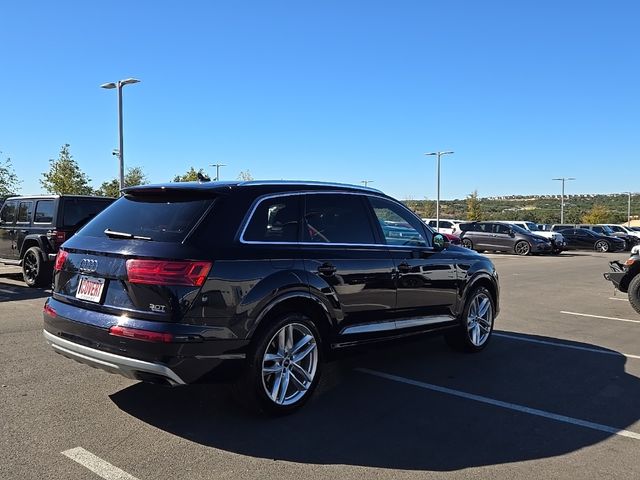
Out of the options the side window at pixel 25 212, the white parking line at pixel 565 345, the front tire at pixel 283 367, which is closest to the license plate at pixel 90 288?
the front tire at pixel 283 367

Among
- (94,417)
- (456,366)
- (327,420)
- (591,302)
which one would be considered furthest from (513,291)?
(94,417)

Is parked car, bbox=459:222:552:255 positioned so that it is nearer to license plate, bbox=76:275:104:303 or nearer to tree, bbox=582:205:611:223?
license plate, bbox=76:275:104:303

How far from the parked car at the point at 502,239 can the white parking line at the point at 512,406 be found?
24895 millimetres

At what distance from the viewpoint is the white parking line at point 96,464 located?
3342mm

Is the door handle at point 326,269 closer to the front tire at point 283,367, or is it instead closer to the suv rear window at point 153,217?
the front tire at point 283,367

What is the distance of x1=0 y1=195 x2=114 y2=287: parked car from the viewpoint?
11000 mm

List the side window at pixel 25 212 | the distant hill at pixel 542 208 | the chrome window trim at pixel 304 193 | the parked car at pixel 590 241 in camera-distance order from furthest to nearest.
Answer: the distant hill at pixel 542 208
the parked car at pixel 590 241
the side window at pixel 25 212
the chrome window trim at pixel 304 193

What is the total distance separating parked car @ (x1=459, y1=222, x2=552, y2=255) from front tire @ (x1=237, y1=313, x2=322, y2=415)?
26.0 m

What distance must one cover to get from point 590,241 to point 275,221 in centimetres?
3492

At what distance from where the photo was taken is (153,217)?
4387 millimetres

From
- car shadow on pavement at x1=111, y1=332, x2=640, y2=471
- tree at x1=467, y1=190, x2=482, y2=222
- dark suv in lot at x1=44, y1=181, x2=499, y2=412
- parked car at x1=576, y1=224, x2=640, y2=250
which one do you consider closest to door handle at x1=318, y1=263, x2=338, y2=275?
dark suv in lot at x1=44, y1=181, x2=499, y2=412

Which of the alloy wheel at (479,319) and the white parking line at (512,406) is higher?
the alloy wheel at (479,319)

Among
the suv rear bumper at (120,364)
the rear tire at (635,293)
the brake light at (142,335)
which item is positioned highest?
the brake light at (142,335)

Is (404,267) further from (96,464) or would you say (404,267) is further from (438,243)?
(96,464)
